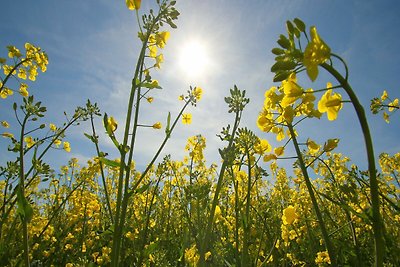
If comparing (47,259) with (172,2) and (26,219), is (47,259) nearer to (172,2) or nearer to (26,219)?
(26,219)

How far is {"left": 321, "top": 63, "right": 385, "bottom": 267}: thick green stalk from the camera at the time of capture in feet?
3.55

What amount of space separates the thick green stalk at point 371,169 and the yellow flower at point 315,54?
0.11 feet

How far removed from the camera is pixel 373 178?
1.08 m

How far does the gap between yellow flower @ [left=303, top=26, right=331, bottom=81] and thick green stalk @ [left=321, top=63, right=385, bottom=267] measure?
0.11 ft

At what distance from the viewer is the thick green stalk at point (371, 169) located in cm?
108

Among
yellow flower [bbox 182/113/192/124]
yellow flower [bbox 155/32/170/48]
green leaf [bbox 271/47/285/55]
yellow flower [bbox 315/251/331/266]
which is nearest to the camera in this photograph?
green leaf [bbox 271/47/285/55]

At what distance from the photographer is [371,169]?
43.3 inches

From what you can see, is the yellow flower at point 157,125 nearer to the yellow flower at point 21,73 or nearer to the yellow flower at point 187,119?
the yellow flower at point 187,119

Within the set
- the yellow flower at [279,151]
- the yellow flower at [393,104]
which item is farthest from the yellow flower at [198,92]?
the yellow flower at [393,104]

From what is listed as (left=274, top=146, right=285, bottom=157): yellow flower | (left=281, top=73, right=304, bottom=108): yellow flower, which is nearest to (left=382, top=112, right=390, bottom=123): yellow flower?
(left=274, top=146, right=285, bottom=157): yellow flower

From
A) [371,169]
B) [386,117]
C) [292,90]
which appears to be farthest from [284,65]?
[386,117]

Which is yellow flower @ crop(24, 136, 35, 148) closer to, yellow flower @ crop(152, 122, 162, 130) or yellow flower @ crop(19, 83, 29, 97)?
yellow flower @ crop(19, 83, 29, 97)

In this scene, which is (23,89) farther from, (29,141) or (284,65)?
(284,65)

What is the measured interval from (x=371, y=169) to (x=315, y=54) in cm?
51
